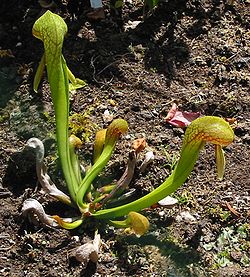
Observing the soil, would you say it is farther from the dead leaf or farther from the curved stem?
the curved stem

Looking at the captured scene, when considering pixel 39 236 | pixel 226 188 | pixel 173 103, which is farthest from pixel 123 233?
pixel 173 103

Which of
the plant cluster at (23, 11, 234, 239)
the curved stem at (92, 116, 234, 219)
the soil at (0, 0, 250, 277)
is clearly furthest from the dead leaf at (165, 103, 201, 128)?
the curved stem at (92, 116, 234, 219)

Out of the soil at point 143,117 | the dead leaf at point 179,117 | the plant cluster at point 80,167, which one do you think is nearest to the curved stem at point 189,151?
the plant cluster at point 80,167

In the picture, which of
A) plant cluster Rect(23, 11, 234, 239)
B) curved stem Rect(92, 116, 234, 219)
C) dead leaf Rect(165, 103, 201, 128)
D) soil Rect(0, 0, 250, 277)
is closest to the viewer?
curved stem Rect(92, 116, 234, 219)

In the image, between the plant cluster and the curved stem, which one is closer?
the curved stem

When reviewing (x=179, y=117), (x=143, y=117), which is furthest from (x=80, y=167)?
(x=179, y=117)

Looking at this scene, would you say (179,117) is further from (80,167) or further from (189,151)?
(189,151)

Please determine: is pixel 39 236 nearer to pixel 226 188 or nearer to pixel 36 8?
pixel 226 188

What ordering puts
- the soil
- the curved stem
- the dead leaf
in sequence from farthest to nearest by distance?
the dead leaf, the soil, the curved stem
